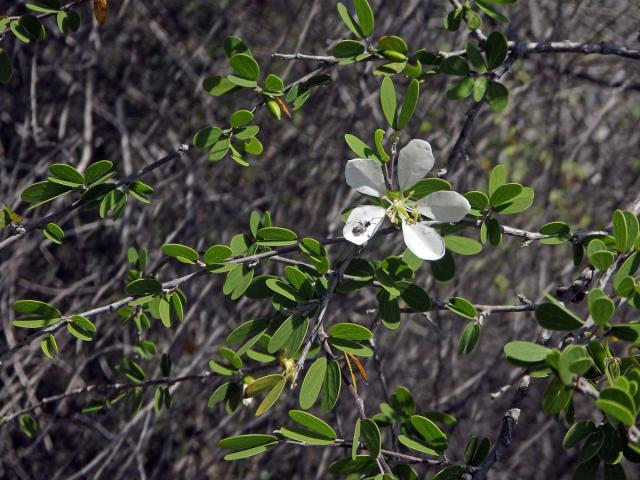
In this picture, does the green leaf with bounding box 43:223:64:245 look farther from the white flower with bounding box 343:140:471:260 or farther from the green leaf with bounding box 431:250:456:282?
the green leaf with bounding box 431:250:456:282

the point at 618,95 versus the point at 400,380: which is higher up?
the point at 618,95

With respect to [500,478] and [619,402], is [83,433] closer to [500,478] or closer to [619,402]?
[500,478]

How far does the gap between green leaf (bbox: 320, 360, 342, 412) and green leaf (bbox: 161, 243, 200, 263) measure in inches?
11.0

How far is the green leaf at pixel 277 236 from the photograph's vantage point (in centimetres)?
112

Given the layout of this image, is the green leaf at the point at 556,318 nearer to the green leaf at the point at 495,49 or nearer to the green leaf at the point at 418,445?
the green leaf at the point at 418,445

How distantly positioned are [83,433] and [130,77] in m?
1.28

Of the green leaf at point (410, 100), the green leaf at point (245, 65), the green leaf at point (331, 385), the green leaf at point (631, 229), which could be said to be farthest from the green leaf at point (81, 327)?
the green leaf at point (631, 229)

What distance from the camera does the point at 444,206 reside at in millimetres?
1043

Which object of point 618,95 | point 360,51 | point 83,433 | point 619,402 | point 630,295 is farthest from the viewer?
point 618,95

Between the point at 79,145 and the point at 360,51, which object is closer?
the point at 360,51

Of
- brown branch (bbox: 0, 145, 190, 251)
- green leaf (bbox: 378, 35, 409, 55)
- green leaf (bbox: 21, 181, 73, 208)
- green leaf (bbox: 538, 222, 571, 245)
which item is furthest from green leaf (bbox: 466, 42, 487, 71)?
green leaf (bbox: 21, 181, 73, 208)

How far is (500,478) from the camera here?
9.45ft

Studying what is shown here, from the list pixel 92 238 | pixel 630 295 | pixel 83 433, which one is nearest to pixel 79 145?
pixel 92 238

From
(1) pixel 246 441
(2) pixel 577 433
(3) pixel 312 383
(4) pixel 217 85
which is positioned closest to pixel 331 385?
(3) pixel 312 383
